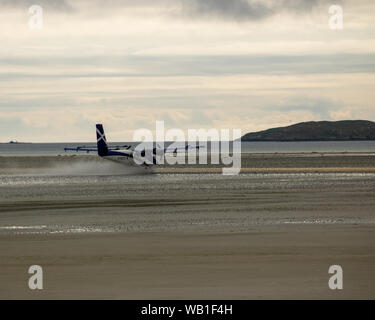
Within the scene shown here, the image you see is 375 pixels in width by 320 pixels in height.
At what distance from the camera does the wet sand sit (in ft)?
61.7

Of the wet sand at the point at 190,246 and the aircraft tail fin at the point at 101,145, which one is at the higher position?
the aircraft tail fin at the point at 101,145

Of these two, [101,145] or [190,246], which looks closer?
[190,246]

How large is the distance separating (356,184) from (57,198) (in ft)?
83.2

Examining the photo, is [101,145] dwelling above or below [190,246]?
above

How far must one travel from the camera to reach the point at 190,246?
25.9 m

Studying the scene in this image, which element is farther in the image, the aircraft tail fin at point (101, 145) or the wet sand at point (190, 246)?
the aircraft tail fin at point (101, 145)

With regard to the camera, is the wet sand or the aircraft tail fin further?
the aircraft tail fin

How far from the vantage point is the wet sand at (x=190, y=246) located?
1880cm

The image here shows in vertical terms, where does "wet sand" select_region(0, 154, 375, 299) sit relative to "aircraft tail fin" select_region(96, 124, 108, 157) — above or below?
below

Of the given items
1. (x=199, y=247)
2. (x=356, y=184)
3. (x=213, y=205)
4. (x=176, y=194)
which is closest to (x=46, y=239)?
(x=199, y=247)
